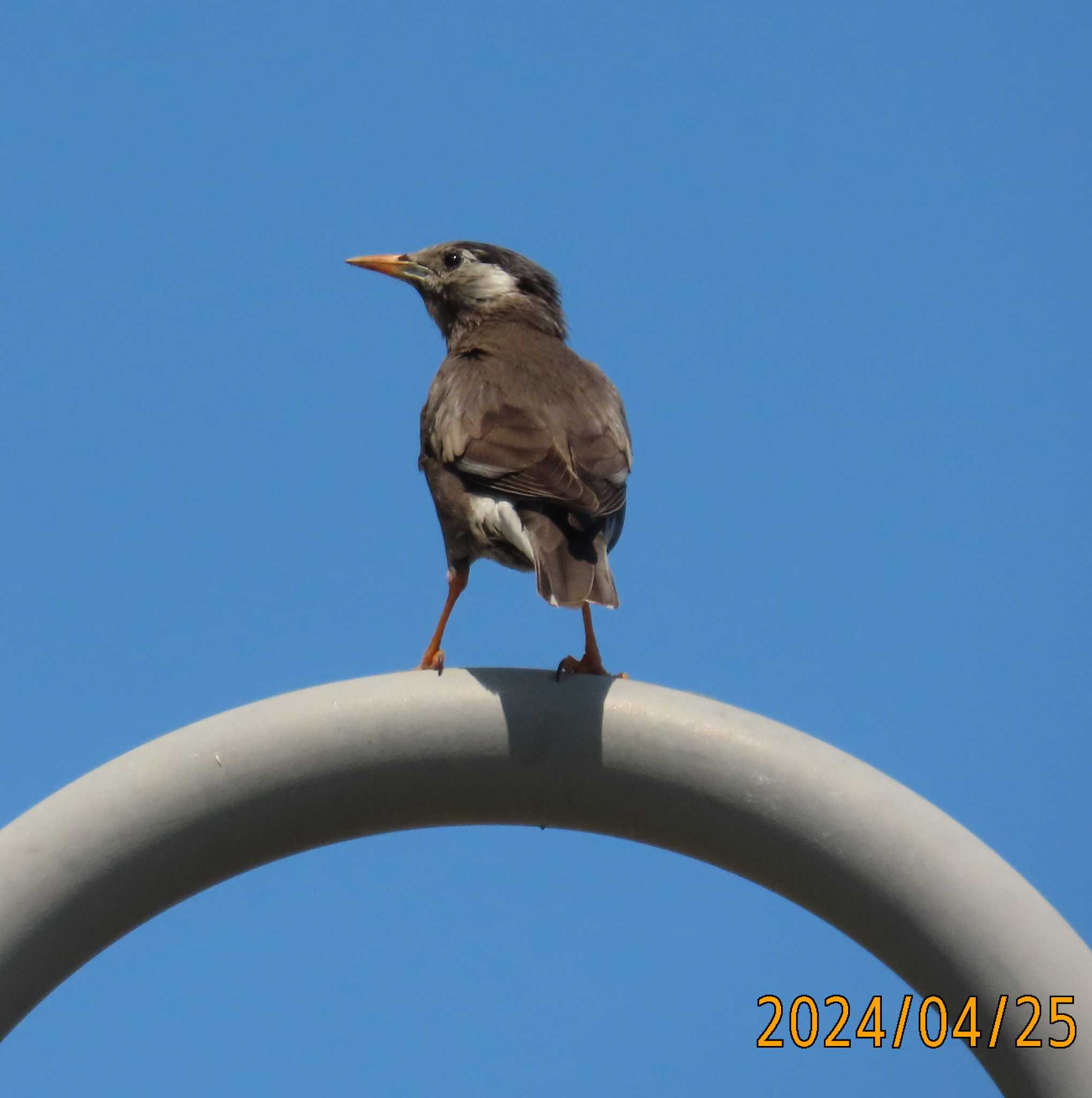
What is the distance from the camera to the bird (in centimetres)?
464

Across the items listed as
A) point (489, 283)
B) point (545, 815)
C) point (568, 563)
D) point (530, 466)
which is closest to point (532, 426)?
point (530, 466)

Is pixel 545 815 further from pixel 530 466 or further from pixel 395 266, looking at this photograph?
pixel 395 266

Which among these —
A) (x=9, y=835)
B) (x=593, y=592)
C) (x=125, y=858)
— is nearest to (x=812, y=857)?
(x=593, y=592)

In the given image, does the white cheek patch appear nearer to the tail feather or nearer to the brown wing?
the brown wing

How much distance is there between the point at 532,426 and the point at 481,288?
214 cm

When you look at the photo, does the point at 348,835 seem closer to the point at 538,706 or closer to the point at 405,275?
the point at 538,706

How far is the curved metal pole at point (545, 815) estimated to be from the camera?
3.23 m

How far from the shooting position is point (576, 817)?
3.72 metres

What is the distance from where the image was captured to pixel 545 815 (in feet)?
12.2

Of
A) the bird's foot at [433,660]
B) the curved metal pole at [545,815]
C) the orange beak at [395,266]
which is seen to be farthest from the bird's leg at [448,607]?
the orange beak at [395,266]

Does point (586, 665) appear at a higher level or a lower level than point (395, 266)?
lower

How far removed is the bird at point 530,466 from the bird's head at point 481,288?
16.9 inches

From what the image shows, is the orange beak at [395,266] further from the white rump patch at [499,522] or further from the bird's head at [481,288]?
the white rump patch at [499,522]

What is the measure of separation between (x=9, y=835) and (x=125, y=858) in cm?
24
